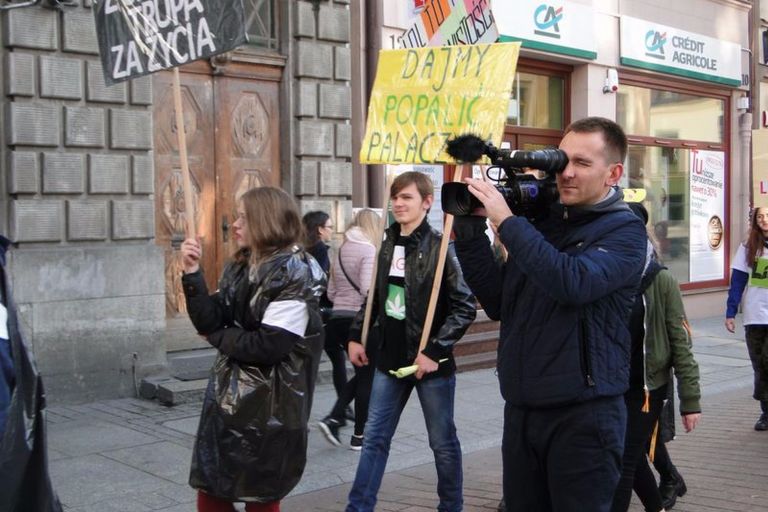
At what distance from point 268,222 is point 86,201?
4.97 metres

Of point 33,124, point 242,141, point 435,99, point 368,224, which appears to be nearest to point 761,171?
point 368,224

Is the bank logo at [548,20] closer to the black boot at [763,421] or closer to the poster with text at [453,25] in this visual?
the poster with text at [453,25]

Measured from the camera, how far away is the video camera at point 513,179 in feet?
10.2

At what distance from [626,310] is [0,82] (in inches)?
255

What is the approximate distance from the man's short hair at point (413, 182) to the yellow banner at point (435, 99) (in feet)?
0.32

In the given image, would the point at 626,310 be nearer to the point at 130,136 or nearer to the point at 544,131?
the point at 130,136

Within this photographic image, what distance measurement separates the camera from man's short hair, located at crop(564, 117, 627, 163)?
324cm

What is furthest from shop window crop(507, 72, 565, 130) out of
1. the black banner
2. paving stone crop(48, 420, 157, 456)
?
the black banner

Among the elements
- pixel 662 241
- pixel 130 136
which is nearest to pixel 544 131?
pixel 662 241

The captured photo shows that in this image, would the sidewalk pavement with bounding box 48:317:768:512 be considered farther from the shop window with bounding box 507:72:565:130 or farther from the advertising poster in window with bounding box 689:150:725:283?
the advertising poster in window with bounding box 689:150:725:283

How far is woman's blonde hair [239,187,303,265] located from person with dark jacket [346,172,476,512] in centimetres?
127

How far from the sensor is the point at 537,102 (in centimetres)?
1391

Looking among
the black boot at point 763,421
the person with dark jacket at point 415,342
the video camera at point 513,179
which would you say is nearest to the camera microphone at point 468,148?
the video camera at point 513,179

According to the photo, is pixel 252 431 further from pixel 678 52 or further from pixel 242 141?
pixel 678 52
